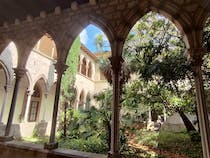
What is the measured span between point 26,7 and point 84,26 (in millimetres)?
1332

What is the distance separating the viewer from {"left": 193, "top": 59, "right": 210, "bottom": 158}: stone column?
1.97 m

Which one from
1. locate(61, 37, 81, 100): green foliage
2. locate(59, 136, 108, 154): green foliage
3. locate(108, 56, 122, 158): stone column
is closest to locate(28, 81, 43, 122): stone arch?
locate(61, 37, 81, 100): green foliage

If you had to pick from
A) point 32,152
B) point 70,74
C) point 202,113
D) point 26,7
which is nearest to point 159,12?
point 202,113

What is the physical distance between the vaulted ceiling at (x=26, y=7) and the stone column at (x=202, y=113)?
2.21 m

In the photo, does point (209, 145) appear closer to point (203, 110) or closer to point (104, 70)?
point (203, 110)

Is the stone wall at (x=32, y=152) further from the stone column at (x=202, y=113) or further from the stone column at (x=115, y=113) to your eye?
the stone column at (x=202, y=113)

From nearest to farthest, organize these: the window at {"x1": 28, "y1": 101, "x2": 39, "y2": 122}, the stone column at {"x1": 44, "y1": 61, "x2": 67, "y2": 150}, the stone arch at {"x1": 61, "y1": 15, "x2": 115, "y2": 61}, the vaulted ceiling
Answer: the stone column at {"x1": 44, "y1": 61, "x2": 67, "y2": 150}
the stone arch at {"x1": 61, "y1": 15, "x2": 115, "y2": 61}
the vaulted ceiling
the window at {"x1": 28, "y1": 101, "x2": 39, "y2": 122}

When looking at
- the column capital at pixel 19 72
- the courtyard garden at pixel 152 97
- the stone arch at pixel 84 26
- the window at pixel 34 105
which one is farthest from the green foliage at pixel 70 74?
the stone arch at pixel 84 26

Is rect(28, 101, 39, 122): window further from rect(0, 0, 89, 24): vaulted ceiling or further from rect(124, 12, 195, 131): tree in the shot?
rect(0, 0, 89, 24): vaulted ceiling

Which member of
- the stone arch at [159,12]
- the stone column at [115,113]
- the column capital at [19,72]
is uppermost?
the stone arch at [159,12]

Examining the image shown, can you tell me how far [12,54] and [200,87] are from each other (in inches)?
321

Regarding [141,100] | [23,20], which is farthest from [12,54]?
[141,100]

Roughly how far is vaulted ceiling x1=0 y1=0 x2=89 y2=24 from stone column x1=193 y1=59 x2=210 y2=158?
87.2 inches

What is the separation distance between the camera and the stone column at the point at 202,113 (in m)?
1.97
